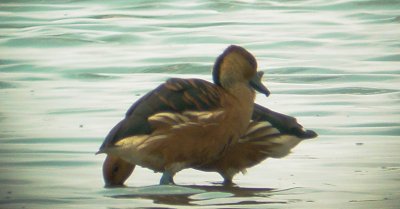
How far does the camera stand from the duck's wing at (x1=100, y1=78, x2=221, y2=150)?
934 centimetres

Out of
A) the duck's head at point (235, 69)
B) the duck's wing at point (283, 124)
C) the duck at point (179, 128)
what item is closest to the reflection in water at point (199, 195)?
the duck at point (179, 128)

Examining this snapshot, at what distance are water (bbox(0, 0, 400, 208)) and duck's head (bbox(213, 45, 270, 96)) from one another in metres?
0.71

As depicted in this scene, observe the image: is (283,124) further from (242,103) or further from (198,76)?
(198,76)

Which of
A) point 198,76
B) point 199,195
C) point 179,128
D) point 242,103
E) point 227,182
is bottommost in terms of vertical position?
point 198,76

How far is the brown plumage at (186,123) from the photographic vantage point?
9.38m

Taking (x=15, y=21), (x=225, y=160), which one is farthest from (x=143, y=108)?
(x=15, y=21)

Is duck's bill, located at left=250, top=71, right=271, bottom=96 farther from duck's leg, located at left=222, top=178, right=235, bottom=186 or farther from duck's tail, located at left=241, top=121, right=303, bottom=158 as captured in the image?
duck's leg, located at left=222, top=178, right=235, bottom=186

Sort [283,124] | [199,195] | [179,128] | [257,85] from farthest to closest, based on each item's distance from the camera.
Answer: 1. [283,124]
2. [257,85]
3. [179,128]
4. [199,195]

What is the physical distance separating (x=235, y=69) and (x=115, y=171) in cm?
106

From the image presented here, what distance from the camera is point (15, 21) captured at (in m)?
21.4

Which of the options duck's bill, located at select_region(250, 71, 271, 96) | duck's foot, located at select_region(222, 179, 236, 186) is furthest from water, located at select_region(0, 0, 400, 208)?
duck's bill, located at select_region(250, 71, 271, 96)

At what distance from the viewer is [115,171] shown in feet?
32.1

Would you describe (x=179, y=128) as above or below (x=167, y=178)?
above

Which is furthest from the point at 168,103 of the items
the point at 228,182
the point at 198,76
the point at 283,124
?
the point at 198,76
